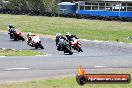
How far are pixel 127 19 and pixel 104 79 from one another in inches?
2137

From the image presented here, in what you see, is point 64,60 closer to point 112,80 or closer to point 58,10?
point 112,80

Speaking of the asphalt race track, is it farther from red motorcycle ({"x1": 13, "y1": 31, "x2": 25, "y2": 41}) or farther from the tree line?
the tree line

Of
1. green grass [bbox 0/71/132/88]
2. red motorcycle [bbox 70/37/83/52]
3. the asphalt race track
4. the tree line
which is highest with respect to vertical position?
green grass [bbox 0/71/132/88]

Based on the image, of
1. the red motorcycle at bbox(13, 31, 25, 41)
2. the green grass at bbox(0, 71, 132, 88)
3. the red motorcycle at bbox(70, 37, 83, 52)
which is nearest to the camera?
the green grass at bbox(0, 71, 132, 88)

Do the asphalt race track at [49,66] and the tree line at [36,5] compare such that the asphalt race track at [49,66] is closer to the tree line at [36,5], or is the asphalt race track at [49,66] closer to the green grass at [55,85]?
the green grass at [55,85]

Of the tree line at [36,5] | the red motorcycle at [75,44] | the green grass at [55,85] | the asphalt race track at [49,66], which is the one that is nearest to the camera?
the green grass at [55,85]

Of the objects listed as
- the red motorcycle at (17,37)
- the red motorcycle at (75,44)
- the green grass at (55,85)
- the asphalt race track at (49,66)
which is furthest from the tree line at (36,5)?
the green grass at (55,85)

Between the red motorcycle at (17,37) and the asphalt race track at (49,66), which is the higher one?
the asphalt race track at (49,66)

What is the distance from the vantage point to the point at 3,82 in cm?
1598

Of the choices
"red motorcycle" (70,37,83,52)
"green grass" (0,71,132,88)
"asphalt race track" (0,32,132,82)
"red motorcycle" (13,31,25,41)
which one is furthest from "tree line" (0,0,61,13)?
"green grass" (0,71,132,88)

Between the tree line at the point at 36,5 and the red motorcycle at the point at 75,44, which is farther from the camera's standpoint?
the tree line at the point at 36,5

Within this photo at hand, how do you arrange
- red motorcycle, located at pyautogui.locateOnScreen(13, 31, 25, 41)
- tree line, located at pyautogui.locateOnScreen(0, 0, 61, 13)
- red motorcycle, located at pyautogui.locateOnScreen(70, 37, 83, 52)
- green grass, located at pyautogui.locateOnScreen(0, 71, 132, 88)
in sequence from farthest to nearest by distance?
tree line, located at pyautogui.locateOnScreen(0, 0, 61, 13) → red motorcycle, located at pyautogui.locateOnScreen(13, 31, 25, 41) → red motorcycle, located at pyautogui.locateOnScreen(70, 37, 83, 52) → green grass, located at pyautogui.locateOnScreen(0, 71, 132, 88)

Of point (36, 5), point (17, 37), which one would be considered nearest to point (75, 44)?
point (17, 37)

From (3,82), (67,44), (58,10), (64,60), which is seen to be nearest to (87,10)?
(58,10)
